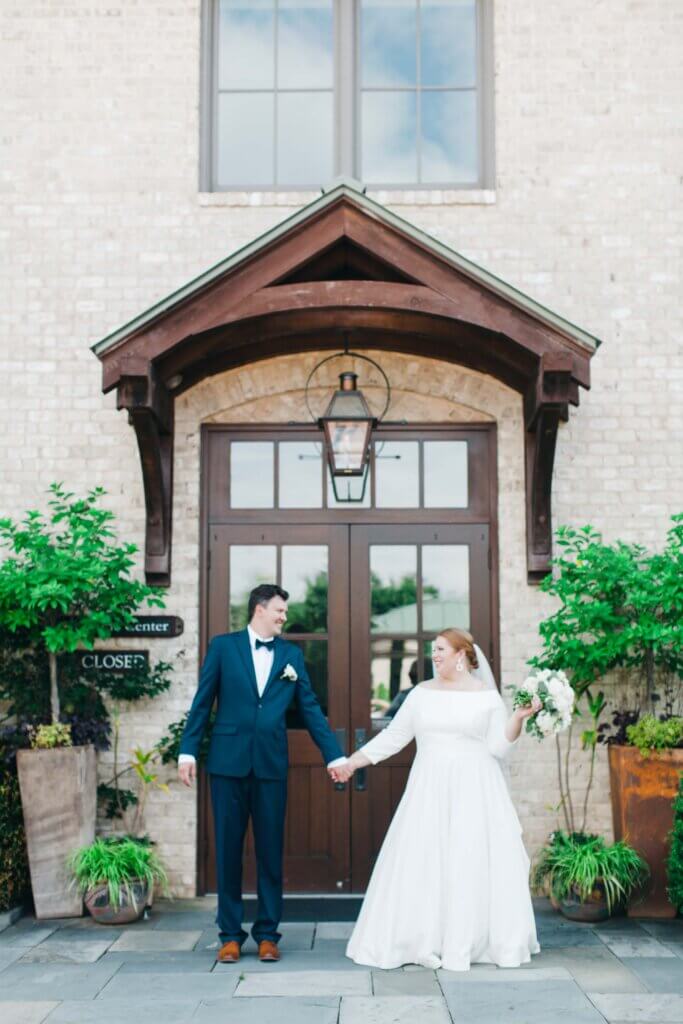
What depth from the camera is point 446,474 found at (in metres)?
7.32

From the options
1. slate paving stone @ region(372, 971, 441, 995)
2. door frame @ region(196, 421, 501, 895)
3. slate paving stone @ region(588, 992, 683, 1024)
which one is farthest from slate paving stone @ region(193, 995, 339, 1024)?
door frame @ region(196, 421, 501, 895)

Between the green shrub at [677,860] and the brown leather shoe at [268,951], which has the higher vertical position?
the green shrub at [677,860]

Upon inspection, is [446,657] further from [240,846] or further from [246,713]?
[240,846]

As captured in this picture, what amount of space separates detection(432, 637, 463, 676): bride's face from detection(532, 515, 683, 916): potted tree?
1.13m

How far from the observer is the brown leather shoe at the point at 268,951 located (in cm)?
542

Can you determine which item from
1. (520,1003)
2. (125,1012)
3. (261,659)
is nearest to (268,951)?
(125,1012)

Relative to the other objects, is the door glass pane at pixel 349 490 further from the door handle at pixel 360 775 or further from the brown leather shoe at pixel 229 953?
the brown leather shoe at pixel 229 953

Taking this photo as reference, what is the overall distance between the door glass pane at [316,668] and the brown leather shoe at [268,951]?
181 centimetres

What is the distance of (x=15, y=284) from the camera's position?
24.2 ft

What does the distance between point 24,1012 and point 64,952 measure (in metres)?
0.98

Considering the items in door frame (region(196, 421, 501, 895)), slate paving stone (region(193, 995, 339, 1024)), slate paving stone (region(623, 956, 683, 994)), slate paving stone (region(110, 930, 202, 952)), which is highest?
door frame (region(196, 421, 501, 895))

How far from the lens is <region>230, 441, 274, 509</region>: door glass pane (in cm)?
731

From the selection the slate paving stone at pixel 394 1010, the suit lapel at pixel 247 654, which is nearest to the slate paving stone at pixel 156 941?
the slate paving stone at pixel 394 1010

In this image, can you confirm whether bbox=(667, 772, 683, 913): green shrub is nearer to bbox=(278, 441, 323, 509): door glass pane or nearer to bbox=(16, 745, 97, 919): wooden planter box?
bbox=(278, 441, 323, 509): door glass pane
